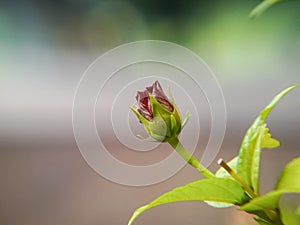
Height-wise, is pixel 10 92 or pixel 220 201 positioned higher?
pixel 10 92

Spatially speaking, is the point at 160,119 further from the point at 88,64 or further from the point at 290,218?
the point at 88,64

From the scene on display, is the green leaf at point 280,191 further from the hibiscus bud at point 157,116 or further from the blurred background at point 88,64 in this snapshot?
the blurred background at point 88,64

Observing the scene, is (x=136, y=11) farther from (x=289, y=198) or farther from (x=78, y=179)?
(x=289, y=198)

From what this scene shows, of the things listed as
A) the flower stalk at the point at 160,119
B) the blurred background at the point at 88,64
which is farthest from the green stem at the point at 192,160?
the blurred background at the point at 88,64

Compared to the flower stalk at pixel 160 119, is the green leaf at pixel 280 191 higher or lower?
lower

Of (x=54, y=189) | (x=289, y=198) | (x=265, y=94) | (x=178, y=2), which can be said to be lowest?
(x=289, y=198)

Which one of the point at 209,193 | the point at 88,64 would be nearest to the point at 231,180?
the point at 209,193

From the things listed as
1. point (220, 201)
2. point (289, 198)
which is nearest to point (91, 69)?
point (289, 198)
